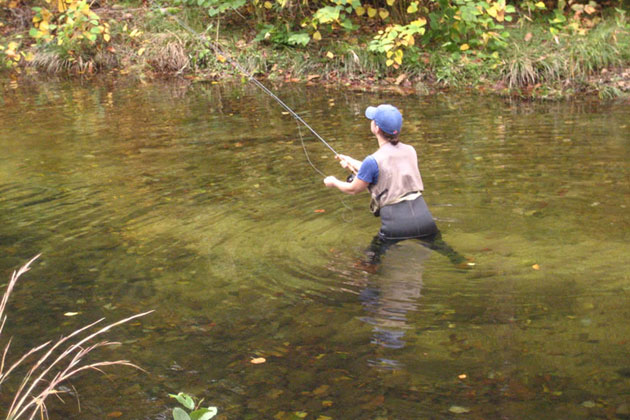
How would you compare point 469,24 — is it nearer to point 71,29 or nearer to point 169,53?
point 169,53

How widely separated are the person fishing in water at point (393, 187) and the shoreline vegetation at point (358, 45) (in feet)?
25.0

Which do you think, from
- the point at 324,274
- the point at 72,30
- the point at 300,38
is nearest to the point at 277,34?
the point at 300,38

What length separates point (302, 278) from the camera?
6426 millimetres

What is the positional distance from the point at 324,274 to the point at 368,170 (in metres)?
0.93

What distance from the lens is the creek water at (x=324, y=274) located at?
15.5 feet

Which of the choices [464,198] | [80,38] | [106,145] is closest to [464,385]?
[464,198]

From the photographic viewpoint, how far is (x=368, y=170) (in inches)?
256

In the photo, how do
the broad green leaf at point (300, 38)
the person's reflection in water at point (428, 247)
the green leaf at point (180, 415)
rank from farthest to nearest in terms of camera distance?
the broad green leaf at point (300, 38)
the person's reflection in water at point (428, 247)
the green leaf at point (180, 415)

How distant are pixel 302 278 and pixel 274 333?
3.20 ft

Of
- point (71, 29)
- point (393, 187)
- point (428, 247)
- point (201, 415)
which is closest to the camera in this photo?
point (201, 415)

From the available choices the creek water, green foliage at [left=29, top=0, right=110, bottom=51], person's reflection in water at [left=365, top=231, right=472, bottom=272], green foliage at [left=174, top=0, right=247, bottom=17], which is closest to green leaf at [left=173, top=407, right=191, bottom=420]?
the creek water

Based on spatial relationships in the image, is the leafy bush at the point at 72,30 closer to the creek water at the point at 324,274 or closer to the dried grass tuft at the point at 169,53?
→ the dried grass tuft at the point at 169,53

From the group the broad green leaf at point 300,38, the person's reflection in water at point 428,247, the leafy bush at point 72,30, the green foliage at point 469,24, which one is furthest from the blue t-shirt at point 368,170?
the broad green leaf at point 300,38

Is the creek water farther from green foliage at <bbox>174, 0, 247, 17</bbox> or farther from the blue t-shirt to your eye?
green foliage at <bbox>174, 0, 247, 17</bbox>
